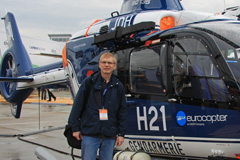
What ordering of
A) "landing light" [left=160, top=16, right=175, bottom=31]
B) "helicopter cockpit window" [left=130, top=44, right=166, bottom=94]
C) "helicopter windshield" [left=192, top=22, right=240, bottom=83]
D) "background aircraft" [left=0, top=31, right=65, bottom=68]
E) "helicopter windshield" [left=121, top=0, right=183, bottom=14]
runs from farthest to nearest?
"background aircraft" [left=0, top=31, right=65, bottom=68] → "helicopter windshield" [left=121, top=0, right=183, bottom=14] → "landing light" [left=160, top=16, right=175, bottom=31] → "helicopter cockpit window" [left=130, top=44, right=166, bottom=94] → "helicopter windshield" [left=192, top=22, right=240, bottom=83]

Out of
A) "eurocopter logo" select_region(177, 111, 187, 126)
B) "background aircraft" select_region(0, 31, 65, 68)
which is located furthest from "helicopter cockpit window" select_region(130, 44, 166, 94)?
"background aircraft" select_region(0, 31, 65, 68)

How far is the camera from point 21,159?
5867 mm

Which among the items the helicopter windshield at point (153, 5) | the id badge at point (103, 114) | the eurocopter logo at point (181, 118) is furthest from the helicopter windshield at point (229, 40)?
the helicopter windshield at point (153, 5)

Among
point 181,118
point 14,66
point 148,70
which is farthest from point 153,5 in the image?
point 14,66

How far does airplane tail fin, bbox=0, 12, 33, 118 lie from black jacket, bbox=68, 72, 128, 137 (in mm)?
6510

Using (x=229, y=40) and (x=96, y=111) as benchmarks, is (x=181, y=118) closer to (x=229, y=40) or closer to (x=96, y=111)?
(x=229, y=40)

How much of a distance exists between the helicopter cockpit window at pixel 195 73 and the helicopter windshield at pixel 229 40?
0.17 meters

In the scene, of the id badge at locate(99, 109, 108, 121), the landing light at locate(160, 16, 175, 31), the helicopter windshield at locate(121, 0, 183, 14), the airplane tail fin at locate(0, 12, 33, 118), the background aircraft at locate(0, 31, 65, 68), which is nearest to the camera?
the id badge at locate(99, 109, 108, 121)

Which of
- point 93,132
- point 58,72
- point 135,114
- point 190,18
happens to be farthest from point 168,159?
point 58,72

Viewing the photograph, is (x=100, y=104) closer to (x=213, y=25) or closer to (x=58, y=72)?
(x=213, y=25)

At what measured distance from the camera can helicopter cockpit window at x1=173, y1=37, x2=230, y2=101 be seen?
3.54 m

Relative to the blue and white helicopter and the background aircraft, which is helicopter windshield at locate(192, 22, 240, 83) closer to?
the blue and white helicopter

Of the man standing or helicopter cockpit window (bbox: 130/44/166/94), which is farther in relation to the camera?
helicopter cockpit window (bbox: 130/44/166/94)

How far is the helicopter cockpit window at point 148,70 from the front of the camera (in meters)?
4.04
